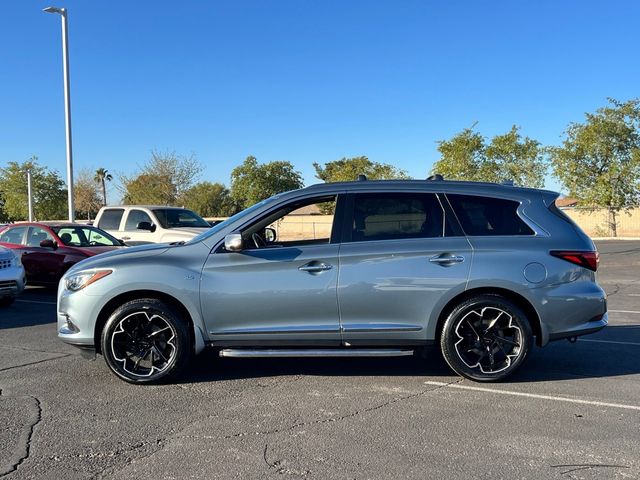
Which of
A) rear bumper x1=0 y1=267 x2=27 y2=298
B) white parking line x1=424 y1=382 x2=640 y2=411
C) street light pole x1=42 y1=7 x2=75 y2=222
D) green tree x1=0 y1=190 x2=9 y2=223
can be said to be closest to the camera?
white parking line x1=424 y1=382 x2=640 y2=411

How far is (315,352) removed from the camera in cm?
506

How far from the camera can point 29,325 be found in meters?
8.26

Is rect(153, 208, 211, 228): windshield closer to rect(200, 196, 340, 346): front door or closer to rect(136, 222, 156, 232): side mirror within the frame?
rect(136, 222, 156, 232): side mirror

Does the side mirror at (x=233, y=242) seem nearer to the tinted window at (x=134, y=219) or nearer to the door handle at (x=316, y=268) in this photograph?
the door handle at (x=316, y=268)

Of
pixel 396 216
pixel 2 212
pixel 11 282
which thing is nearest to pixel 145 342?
pixel 396 216

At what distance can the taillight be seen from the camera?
16.5 feet

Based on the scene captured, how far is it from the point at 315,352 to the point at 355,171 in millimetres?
67752

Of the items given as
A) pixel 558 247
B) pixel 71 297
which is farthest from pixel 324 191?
pixel 71 297

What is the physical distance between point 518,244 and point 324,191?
1845 mm

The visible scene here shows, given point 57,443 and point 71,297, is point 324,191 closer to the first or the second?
point 71,297

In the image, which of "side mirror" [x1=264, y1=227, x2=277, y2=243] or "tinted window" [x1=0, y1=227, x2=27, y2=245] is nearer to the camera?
"side mirror" [x1=264, y1=227, x2=277, y2=243]

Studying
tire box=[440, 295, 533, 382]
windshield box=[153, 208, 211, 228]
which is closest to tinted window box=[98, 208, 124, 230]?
windshield box=[153, 208, 211, 228]

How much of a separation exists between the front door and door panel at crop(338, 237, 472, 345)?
5.3 inches

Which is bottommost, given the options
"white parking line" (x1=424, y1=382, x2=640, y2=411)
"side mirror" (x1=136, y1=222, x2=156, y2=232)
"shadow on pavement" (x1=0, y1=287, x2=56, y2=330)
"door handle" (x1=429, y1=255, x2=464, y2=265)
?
"white parking line" (x1=424, y1=382, x2=640, y2=411)
